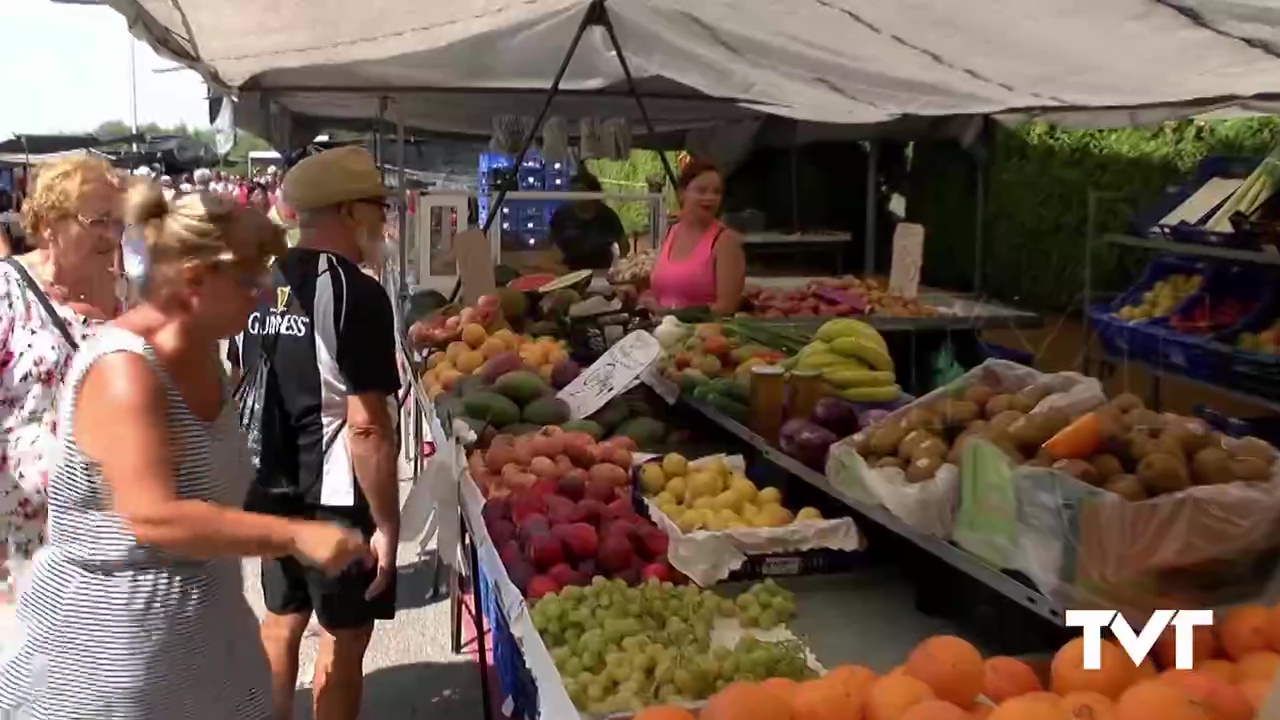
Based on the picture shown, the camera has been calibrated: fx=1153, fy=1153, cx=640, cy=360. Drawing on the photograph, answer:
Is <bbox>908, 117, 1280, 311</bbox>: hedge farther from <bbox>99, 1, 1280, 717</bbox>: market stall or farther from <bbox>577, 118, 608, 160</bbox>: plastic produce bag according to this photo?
<bbox>577, 118, 608, 160</bbox>: plastic produce bag

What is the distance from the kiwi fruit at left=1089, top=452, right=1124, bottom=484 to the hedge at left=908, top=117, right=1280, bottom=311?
556cm

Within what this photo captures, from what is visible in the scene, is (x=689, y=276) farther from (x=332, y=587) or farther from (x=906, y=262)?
(x=332, y=587)

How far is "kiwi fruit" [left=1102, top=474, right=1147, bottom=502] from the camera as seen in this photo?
199 cm

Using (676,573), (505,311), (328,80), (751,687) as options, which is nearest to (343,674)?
(676,573)

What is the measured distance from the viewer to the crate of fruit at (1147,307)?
6.30m

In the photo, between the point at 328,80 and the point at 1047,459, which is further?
the point at 328,80

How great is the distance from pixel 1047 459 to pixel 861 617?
60cm

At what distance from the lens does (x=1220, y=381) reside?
5672 millimetres

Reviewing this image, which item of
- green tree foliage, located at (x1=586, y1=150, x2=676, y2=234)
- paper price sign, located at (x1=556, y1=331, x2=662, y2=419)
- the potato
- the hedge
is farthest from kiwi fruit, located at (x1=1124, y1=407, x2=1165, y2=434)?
green tree foliage, located at (x1=586, y1=150, x2=676, y2=234)

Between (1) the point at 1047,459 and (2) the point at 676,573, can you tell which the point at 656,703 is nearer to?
(2) the point at 676,573

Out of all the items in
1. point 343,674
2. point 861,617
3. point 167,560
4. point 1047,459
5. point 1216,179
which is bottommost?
point 343,674

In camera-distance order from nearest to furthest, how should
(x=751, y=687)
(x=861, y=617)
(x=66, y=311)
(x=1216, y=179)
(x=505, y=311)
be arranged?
(x=751, y=687)
(x=861, y=617)
(x=66, y=311)
(x=505, y=311)
(x=1216, y=179)

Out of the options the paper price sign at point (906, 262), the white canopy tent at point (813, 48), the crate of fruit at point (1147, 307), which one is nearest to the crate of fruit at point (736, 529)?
the white canopy tent at point (813, 48)

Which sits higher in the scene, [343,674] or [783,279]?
[783,279]
